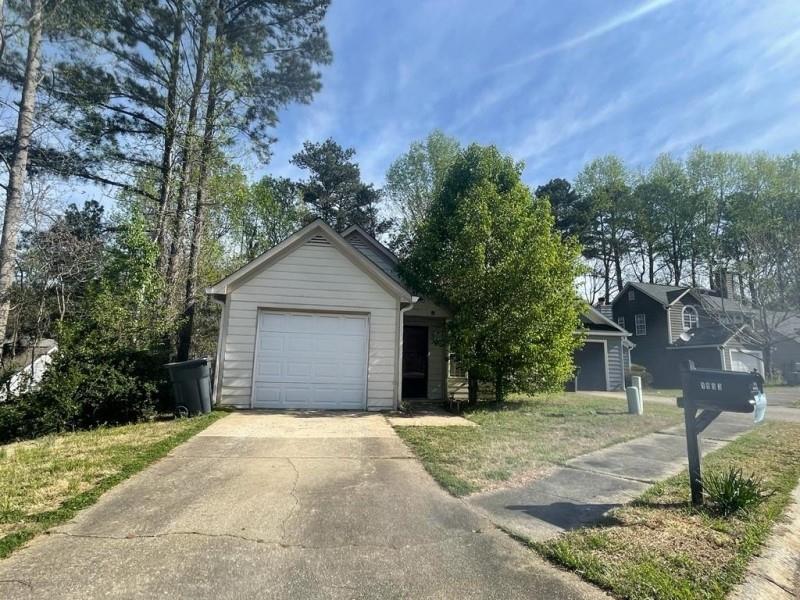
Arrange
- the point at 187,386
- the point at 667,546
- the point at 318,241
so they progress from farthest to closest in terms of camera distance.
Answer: the point at 318,241 < the point at 187,386 < the point at 667,546

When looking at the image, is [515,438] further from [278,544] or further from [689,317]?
[689,317]

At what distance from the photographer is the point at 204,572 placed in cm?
270

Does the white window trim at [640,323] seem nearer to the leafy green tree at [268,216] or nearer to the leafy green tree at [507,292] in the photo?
the leafy green tree at [507,292]

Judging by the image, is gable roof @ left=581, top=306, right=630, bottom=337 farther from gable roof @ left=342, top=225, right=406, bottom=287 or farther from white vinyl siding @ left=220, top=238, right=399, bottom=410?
white vinyl siding @ left=220, top=238, right=399, bottom=410

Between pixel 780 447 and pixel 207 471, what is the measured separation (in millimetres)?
8251

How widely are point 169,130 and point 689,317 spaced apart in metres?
29.7

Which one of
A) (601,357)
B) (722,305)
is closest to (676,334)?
(722,305)

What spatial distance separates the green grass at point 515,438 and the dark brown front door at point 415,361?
7.17 feet

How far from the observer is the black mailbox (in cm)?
357

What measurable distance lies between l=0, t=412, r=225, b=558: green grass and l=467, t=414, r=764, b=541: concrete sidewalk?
3.59m

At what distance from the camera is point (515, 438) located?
274 inches

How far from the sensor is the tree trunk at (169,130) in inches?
502

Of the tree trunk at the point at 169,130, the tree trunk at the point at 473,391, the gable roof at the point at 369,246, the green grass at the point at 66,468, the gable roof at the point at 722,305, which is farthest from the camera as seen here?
the gable roof at the point at 722,305

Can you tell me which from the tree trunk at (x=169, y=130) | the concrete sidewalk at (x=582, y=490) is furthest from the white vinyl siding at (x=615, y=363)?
the tree trunk at (x=169, y=130)
